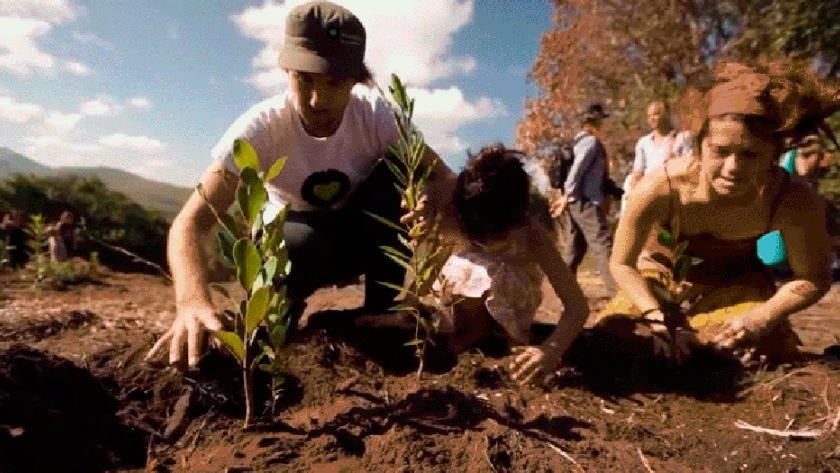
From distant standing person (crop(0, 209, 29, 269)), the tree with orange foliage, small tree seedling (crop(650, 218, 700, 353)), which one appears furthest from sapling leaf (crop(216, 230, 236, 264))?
the tree with orange foliage

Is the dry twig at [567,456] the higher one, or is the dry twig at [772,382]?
the dry twig at [772,382]

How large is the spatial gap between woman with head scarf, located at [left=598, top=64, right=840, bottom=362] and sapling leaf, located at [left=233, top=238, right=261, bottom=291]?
1253mm

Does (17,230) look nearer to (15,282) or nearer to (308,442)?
(15,282)

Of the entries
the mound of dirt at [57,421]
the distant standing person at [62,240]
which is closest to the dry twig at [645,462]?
the mound of dirt at [57,421]

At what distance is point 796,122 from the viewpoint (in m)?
2.00

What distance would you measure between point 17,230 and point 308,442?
6630 millimetres

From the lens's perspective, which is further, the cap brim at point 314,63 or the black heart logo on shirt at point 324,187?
the black heart logo on shirt at point 324,187

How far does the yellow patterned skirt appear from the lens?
90.1 inches

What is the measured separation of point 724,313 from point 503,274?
987mm

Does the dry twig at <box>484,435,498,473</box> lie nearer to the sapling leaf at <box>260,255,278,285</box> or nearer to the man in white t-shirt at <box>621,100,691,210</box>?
the sapling leaf at <box>260,255,278,285</box>

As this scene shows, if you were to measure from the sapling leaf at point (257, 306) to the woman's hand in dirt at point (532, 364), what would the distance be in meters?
0.85

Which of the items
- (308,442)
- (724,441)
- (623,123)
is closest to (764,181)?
(724,441)

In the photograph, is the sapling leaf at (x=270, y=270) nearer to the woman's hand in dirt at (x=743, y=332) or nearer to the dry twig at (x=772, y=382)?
the dry twig at (x=772, y=382)

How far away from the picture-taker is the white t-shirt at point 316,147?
2320 millimetres
